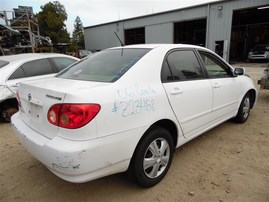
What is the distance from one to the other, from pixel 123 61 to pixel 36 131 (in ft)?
4.01

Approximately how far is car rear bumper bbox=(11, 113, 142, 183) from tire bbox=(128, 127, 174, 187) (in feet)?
0.47

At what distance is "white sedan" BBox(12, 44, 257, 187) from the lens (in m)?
1.88

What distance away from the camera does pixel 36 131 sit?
88.0 inches

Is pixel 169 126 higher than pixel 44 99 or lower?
lower

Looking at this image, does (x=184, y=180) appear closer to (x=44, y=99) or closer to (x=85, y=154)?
(x=85, y=154)

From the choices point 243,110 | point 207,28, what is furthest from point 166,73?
point 207,28

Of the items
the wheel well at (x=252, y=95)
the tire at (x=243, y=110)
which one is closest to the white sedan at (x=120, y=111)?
the tire at (x=243, y=110)

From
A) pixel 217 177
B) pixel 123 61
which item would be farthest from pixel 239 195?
pixel 123 61

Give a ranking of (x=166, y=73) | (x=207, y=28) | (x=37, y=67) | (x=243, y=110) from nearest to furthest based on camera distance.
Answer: (x=166, y=73), (x=243, y=110), (x=37, y=67), (x=207, y=28)

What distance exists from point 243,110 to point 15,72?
480cm

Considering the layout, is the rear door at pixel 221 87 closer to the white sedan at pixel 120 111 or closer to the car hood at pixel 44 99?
the white sedan at pixel 120 111

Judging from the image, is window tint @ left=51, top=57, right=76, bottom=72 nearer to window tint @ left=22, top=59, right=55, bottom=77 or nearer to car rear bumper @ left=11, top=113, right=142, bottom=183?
window tint @ left=22, top=59, right=55, bottom=77

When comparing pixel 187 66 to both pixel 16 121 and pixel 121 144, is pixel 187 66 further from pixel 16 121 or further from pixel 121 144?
pixel 16 121

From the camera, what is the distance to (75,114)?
6.04 feet
